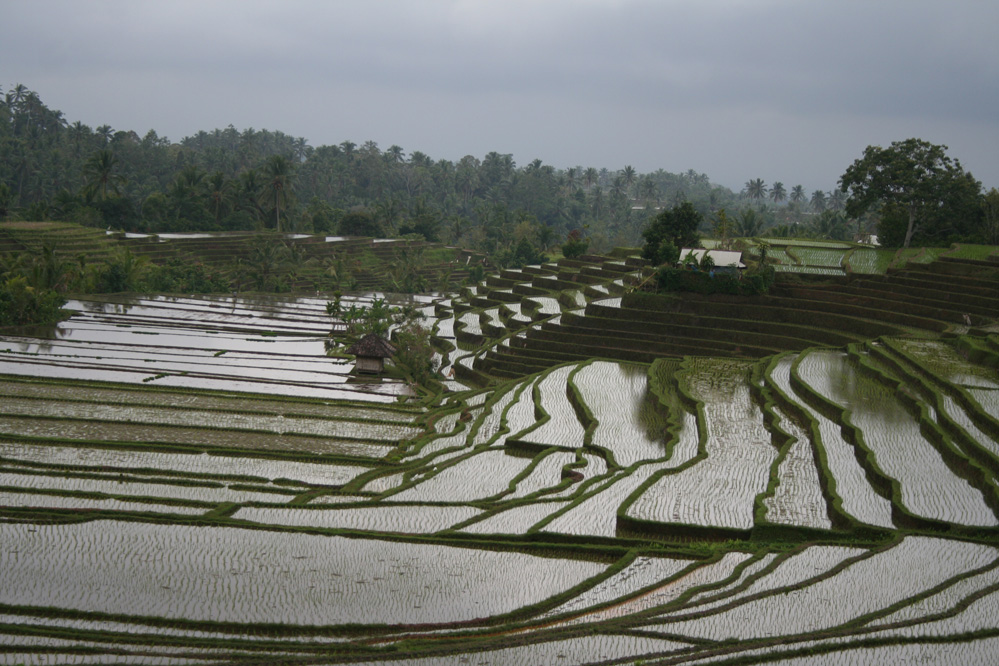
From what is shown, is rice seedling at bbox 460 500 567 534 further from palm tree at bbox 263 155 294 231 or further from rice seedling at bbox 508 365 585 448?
palm tree at bbox 263 155 294 231

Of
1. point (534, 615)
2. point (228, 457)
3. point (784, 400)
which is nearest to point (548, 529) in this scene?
point (534, 615)

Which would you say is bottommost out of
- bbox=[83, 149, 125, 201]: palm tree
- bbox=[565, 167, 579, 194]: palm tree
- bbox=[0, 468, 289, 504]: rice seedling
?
bbox=[0, 468, 289, 504]: rice seedling

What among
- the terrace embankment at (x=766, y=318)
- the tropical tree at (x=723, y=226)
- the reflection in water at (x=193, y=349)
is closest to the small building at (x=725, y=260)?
the terrace embankment at (x=766, y=318)

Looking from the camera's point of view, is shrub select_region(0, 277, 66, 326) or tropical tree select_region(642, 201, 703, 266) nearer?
shrub select_region(0, 277, 66, 326)

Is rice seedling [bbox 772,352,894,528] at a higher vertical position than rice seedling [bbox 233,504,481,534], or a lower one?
higher

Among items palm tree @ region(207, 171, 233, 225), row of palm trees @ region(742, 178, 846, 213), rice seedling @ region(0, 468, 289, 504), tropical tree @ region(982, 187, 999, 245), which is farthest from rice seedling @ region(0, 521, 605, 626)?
row of palm trees @ region(742, 178, 846, 213)

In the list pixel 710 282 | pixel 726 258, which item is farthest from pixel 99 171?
pixel 710 282

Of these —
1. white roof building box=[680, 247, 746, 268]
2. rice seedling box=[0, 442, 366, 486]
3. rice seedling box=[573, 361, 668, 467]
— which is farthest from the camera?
white roof building box=[680, 247, 746, 268]

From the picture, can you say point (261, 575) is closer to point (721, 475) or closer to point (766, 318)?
point (721, 475)
